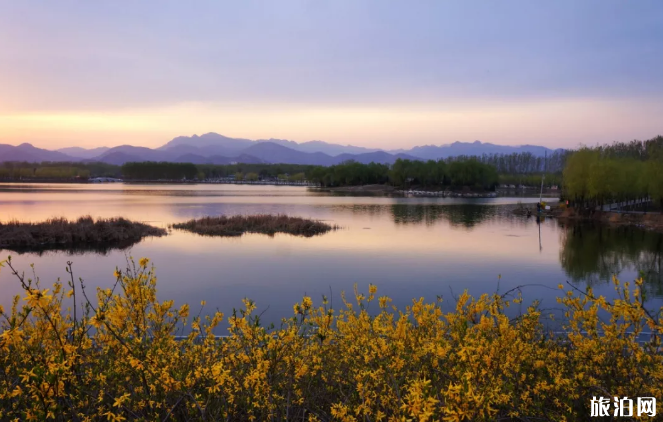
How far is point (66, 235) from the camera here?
25500mm

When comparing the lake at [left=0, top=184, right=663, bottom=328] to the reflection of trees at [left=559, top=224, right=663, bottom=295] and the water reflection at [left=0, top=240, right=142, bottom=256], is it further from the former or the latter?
the water reflection at [left=0, top=240, right=142, bottom=256]

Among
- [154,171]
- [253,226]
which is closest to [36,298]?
[253,226]

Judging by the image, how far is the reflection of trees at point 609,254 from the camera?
18.5 meters

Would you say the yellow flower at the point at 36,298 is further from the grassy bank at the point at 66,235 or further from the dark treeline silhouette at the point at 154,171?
the dark treeline silhouette at the point at 154,171

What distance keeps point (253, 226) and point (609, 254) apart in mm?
22235

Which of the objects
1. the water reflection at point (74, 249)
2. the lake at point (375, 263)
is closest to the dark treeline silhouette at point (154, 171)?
the lake at point (375, 263)

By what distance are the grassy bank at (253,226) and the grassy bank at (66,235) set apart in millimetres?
4127

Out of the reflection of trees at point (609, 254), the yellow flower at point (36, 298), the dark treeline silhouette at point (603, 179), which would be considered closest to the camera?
the yellow flower at point (36, 298)

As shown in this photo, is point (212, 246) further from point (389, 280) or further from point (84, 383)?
point (84, 383)

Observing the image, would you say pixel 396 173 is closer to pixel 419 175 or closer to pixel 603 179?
pixel 419 175

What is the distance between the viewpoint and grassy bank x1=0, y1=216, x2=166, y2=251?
24.1 meters

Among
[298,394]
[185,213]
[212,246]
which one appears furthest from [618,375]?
[185,213]

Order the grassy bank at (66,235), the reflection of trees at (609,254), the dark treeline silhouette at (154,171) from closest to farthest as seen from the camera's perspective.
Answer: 1. the reflection of trees at (609,254)
2. the grassy bank at (66,235)
3. the dark treeline silhouette at (154,171)

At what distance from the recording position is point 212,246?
2525 centimetres
